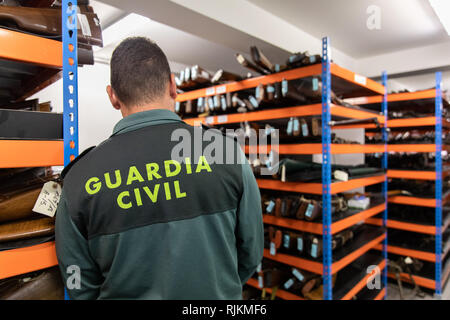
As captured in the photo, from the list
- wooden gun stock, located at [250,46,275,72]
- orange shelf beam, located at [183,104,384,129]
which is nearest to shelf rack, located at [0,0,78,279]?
orange shelf beam, located at [183,104,384,129]

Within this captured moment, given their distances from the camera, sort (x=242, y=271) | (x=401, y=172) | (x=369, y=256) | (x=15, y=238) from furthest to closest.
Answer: (x=401, y=172) < (x=369, y=256) < (x=242, y=271) < (x=15, y=238)

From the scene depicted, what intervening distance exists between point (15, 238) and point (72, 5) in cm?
88

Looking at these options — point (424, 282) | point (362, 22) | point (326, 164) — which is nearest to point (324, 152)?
point (326, 164)

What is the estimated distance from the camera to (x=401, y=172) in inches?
142

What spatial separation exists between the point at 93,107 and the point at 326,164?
378 cm

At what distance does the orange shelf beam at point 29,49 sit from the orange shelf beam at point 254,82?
1907 millimetres

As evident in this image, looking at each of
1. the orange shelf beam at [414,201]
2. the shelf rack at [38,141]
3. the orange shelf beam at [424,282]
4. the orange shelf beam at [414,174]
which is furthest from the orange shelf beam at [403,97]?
the shelf rack at [38,141]

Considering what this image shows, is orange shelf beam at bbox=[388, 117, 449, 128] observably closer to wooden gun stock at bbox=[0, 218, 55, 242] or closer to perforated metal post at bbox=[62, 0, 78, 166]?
perforated metal post at bbox=[62, 0, 78, 166]

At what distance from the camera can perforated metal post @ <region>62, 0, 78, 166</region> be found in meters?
1.02

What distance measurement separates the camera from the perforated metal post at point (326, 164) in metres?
2.24

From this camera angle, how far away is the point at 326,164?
2.26m

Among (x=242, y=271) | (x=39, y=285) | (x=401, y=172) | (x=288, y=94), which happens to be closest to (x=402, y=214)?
(x=401, y=172)
